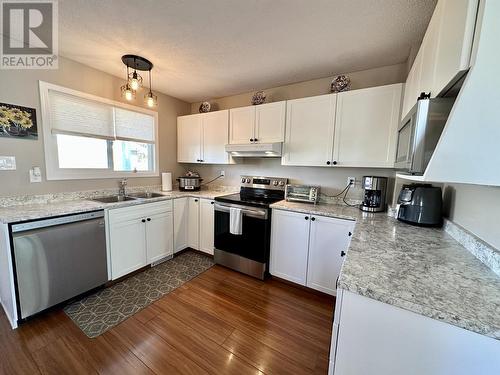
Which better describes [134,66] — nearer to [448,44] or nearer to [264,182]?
[264,182]

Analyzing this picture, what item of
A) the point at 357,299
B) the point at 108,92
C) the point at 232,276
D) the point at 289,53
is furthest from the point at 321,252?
the point at 108,92

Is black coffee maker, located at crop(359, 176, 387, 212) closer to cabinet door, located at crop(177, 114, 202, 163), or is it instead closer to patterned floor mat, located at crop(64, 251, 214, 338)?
patterned floor mat, located at crop(64, 251, 214, 338)

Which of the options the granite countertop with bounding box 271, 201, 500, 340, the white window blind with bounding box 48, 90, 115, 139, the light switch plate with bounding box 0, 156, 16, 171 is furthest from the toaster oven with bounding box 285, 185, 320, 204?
the light switch plate with bounding box 0, 156, 16, 171

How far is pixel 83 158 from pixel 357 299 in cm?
305

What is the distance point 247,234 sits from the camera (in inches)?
98.0

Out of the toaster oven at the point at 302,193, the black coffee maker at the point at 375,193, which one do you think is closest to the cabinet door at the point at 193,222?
the toaster oven at the point at 302,193

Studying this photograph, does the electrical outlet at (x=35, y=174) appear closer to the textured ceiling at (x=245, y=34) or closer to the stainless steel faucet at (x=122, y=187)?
the stainless steel faucet at (x=122, y=187)

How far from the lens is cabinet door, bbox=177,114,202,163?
10.7 ft

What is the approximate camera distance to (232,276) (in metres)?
2.50

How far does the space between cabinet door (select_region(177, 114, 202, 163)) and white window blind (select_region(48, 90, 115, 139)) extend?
3.37 feet

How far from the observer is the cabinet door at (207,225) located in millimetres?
2846

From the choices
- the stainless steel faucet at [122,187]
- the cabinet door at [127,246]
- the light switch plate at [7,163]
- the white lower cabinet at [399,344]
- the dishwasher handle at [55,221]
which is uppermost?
the light switch plate at [7,163]

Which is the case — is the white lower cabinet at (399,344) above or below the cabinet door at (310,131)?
below

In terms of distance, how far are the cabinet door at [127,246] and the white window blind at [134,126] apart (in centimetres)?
125
